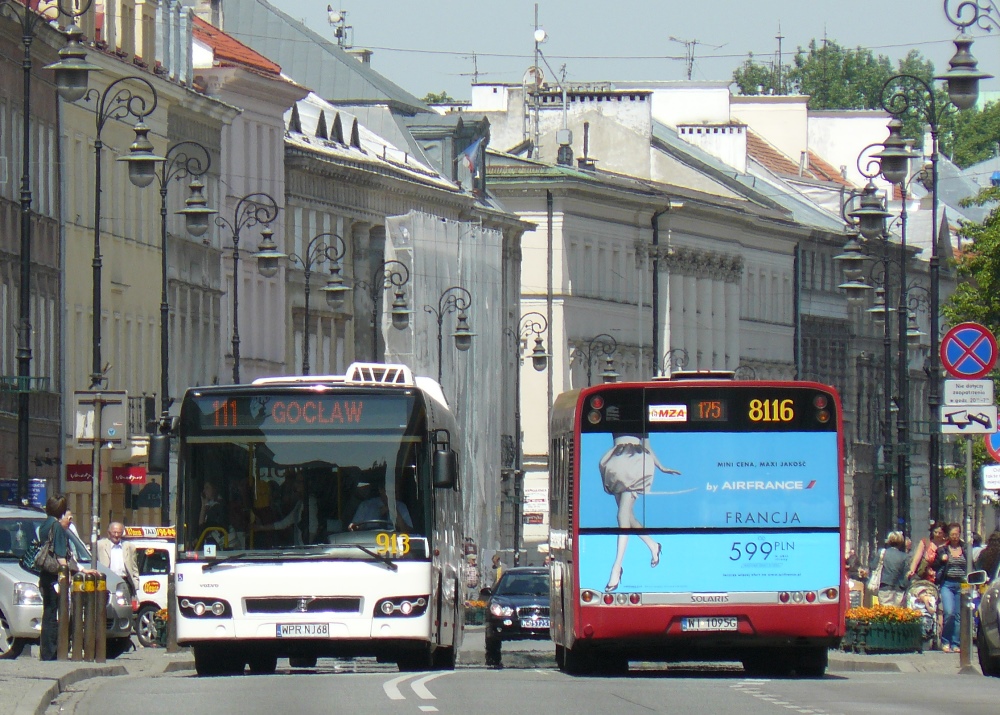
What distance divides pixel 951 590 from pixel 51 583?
33.7 ft

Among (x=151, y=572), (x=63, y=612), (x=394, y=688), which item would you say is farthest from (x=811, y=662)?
(x=151, y=572)

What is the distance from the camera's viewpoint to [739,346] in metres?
111

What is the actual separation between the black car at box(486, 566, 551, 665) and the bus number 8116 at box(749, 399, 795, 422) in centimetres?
1341

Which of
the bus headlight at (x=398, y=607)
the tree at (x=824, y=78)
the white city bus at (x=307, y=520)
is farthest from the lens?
the tree at (x=824, y=78)

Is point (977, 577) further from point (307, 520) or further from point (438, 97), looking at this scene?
point (438, 97)

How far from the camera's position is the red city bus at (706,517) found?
2667cm

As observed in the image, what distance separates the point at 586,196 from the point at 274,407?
70740 mm

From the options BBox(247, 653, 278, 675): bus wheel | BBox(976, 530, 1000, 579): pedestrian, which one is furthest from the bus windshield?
BBox(976, 530, 1000, 579): pedestrian

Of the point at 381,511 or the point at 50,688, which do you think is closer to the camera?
the point at 50,688

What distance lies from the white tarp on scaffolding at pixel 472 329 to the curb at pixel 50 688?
49.6 metres

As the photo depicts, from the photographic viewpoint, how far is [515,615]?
4203 cm

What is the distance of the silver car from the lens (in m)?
31.8

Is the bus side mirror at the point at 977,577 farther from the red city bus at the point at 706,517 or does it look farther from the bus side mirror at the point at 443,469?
the bus side mirror at the point at 443,469

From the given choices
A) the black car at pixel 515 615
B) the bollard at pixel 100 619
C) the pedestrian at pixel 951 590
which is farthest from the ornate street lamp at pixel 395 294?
the bollard at pixel 100 619
